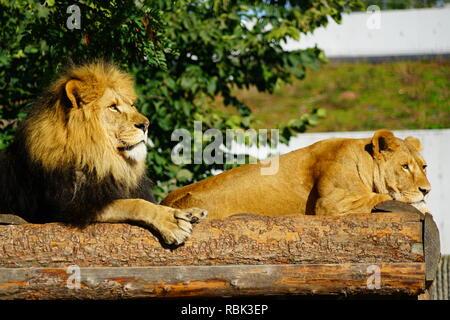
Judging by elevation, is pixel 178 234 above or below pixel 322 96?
below

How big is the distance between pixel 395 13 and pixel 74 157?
532 inches

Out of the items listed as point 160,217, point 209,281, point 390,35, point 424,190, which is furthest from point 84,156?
point 390,35

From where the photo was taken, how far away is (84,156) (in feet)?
12.3

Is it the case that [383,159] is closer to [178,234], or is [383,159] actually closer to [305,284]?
[305,284]

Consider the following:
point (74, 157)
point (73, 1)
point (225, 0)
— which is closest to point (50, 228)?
point (74, 157)

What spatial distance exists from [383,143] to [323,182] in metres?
0.50

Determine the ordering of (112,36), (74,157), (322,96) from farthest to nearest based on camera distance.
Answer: (322,96), (112,36), (74,157)

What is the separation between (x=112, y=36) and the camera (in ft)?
16.4

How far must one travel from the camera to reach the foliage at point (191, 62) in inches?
231

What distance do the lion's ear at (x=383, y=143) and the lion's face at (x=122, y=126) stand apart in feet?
5.45

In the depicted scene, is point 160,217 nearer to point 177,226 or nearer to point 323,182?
point 177,226
